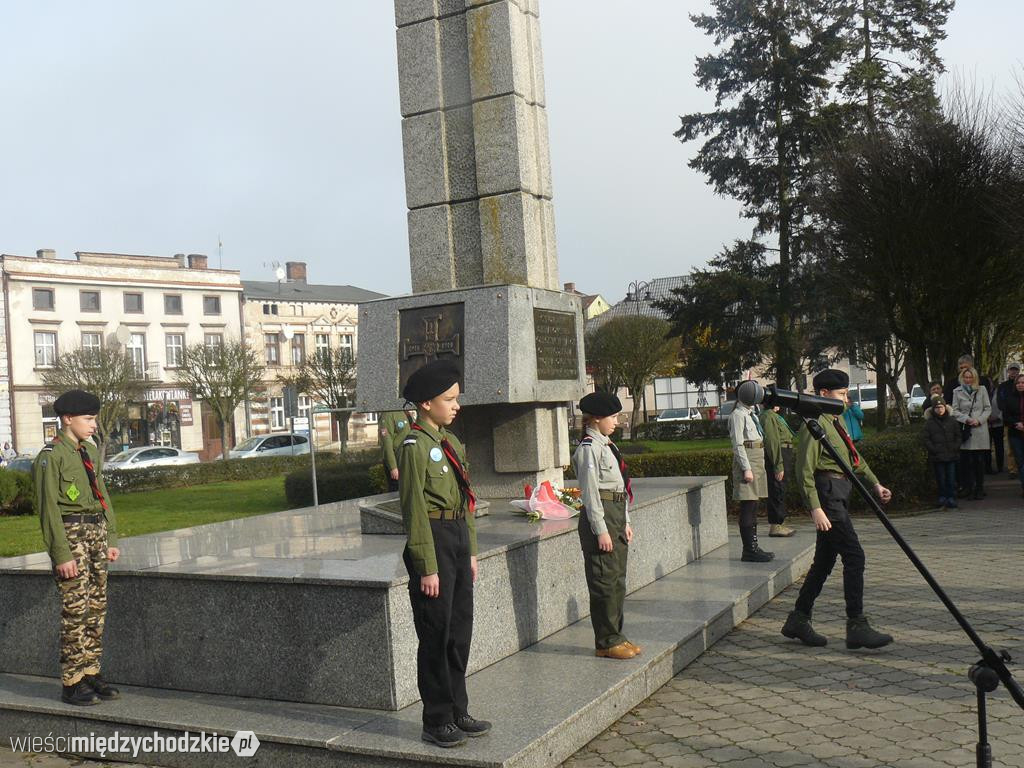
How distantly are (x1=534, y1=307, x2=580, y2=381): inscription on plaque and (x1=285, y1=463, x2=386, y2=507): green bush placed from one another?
9.09 meters

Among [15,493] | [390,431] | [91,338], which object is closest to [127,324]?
[91,338]

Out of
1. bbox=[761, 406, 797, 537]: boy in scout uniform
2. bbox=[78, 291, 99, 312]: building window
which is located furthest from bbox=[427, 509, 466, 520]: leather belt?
bbox=[78, 291, 99, 312]: building window

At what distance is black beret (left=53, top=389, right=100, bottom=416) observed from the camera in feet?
20.5

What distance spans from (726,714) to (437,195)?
5741mm

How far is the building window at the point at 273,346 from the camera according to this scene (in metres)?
64.6

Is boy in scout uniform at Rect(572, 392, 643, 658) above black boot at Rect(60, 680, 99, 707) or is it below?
above

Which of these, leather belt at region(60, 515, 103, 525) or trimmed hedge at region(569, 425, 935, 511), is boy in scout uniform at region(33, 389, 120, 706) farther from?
trimmed hedge at region(569, 425, 935, 511)

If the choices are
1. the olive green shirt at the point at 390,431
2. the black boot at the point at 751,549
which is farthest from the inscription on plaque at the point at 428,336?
the black boot at the point at 751,549

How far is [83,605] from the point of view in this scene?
19.8 ft

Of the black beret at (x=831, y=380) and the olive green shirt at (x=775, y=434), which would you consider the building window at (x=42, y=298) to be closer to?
the olive green shirt at (x=775, y=434)

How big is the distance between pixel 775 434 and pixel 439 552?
264 inches

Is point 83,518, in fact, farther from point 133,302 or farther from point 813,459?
point 133,302

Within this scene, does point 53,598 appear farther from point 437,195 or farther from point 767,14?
point 767,14

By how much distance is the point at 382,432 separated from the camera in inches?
478
